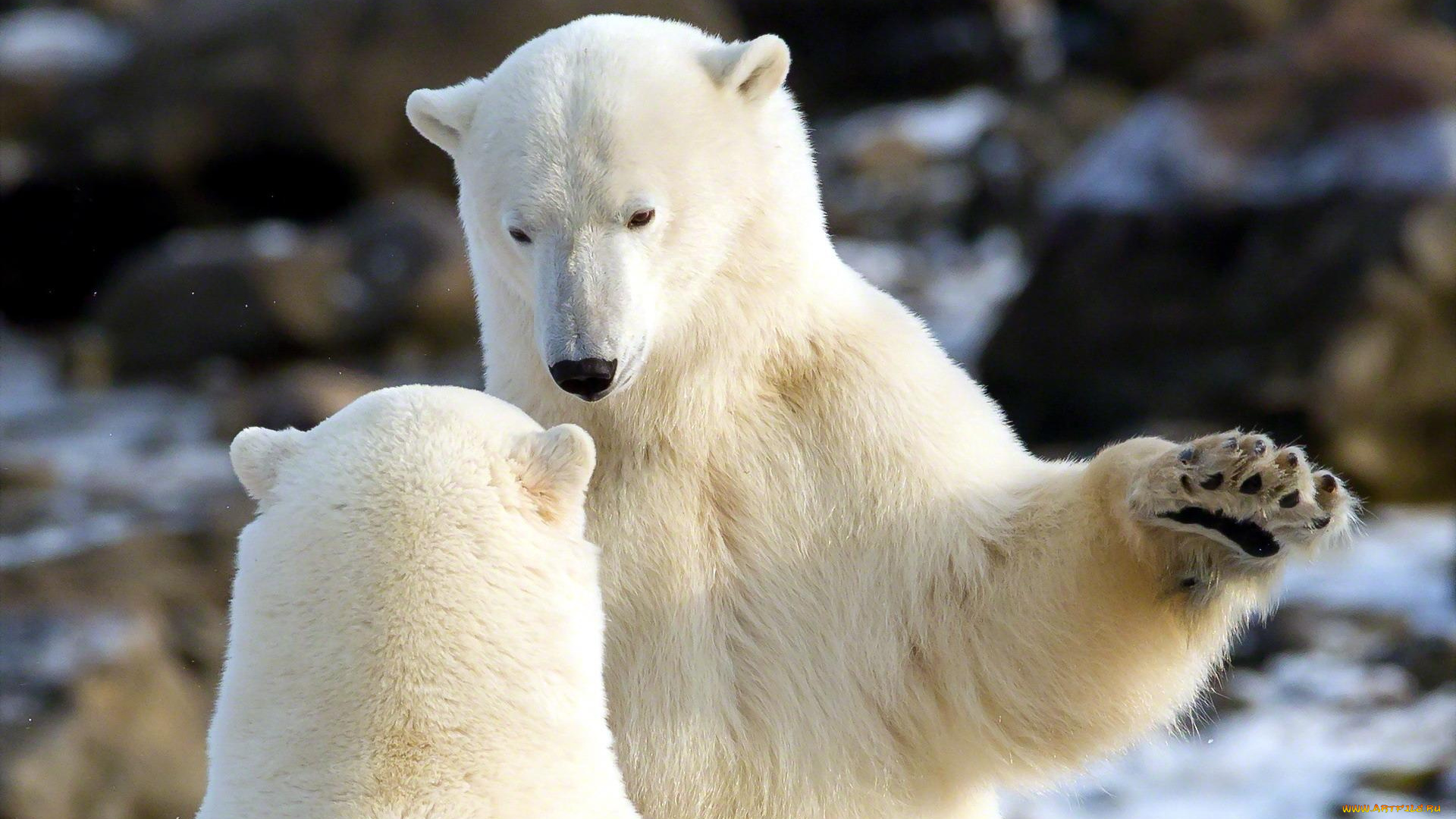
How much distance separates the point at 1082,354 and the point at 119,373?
8.44 m

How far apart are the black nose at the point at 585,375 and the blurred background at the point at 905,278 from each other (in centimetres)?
114

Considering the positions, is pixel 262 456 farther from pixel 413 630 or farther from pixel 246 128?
pixel 246 128

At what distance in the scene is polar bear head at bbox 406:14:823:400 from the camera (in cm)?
277

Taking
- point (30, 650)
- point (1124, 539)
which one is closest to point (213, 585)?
point (30, 650)

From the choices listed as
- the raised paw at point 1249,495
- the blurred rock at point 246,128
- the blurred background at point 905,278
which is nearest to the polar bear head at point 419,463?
the raised paw at point 1249,495

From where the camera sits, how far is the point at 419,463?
7.92 feet

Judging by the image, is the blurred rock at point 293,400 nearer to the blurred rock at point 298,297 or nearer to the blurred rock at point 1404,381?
the blurred rock at point 298,297

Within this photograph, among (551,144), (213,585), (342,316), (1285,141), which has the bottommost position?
(551,144)

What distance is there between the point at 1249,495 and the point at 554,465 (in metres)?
1.06

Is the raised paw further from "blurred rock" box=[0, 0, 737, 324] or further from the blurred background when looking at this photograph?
Result: "blurred rock" box=[0, 0, 737, 324]

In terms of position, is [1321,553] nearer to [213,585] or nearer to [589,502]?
[589,502]

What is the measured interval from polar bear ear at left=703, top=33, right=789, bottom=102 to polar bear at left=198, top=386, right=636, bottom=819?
79 cm

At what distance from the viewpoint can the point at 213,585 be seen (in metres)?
8.39

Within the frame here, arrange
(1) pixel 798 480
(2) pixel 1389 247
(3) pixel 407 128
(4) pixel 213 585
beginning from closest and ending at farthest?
(1) pixel 798 480, (4) pixel 213 585, (2) pixel 1389 247, (3) pixel 407 128
